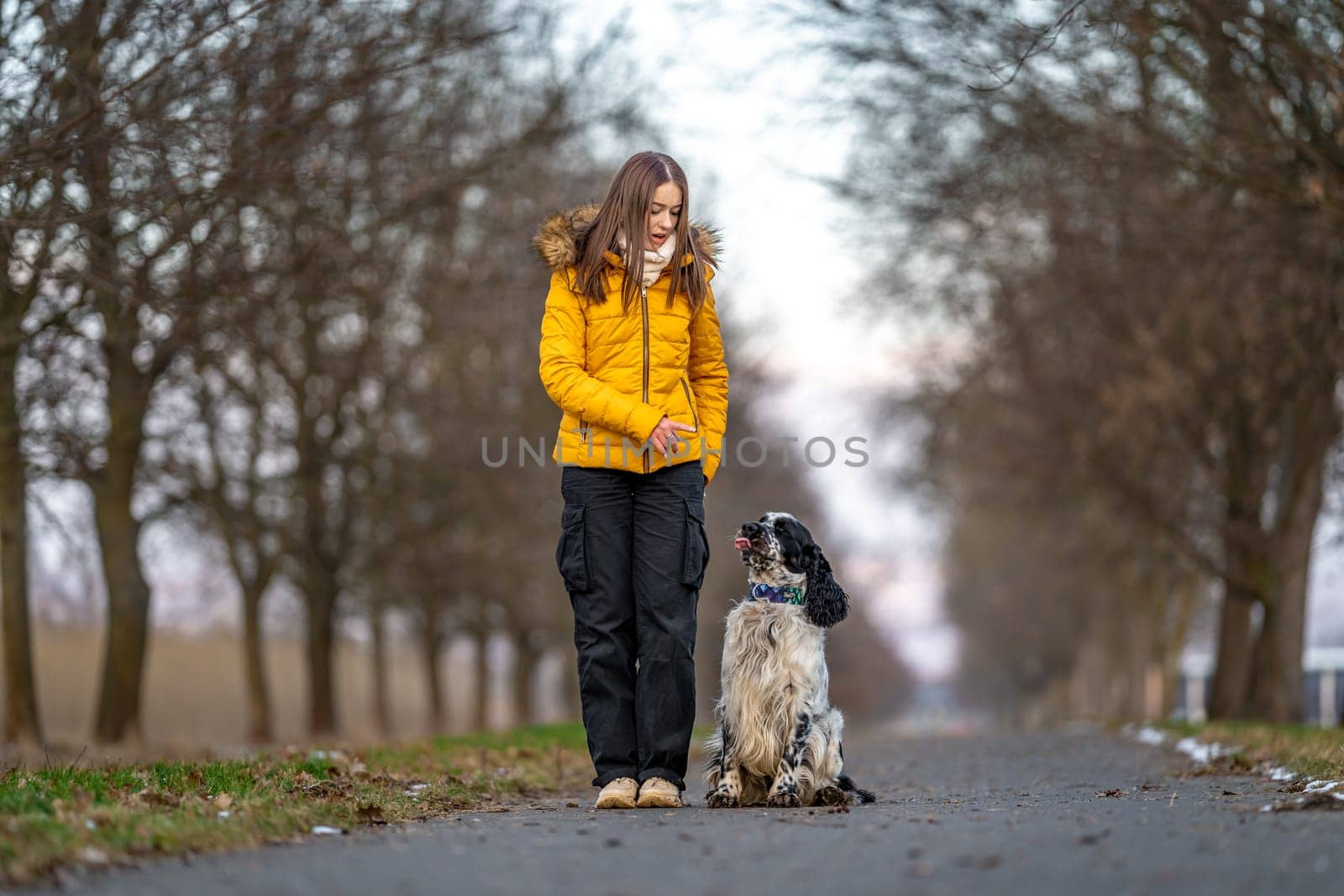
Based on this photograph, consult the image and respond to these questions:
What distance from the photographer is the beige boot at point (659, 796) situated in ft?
21.2

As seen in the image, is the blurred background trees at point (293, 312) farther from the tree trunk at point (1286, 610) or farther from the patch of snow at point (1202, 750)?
the tree trunk at point (1286, 610)

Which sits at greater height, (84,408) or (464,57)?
(464,57)

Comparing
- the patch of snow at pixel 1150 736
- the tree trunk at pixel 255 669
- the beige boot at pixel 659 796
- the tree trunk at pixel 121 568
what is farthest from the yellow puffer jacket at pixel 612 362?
the tree trunk at pixel 255 669

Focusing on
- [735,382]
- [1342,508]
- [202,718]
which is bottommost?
[202,718]

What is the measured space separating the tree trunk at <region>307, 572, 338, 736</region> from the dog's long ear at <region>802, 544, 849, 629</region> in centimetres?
1545

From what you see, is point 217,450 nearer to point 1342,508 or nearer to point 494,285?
point 494,285

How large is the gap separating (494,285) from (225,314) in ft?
22.0

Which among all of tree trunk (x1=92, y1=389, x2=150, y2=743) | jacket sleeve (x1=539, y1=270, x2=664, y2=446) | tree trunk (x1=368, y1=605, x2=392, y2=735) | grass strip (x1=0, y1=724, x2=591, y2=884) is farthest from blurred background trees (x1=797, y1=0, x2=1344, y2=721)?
tree trunk (x1=368, y1=605, x2=392, y2=735)

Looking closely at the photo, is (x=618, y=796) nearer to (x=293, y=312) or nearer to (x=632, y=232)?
(x=632, y=232)

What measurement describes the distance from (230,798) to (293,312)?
39.9 feet

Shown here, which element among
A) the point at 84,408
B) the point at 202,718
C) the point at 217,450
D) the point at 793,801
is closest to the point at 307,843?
the point at 793,801

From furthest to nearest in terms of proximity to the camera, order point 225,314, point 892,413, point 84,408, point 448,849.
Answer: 1. point 892,413
2. point 84,408
3. point 225,314
4. point 448,849

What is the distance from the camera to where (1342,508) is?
60.9 ft

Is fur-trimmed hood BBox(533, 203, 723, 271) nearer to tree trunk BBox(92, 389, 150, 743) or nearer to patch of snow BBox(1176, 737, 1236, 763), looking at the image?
patch of snow BBox(1176, 737, 1236, 763)
